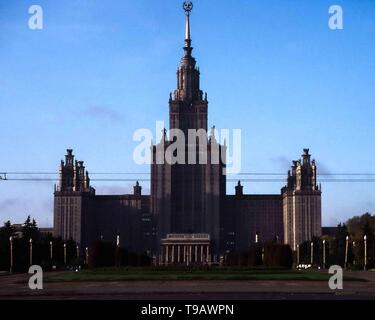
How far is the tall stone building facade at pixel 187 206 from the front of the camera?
17462cm

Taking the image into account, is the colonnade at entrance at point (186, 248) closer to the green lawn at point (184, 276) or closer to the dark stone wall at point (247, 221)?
the dark stone wall at point (247, 221)

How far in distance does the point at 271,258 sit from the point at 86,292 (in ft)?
154

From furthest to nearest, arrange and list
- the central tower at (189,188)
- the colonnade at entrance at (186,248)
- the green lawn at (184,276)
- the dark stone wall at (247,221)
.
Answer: the dark stone wall at (247,221) < the central tower at (189,188) < the colonnade at entrance at (186,248) < the green lawn at (184,276)

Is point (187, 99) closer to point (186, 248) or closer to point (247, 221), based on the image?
point (247, 221)

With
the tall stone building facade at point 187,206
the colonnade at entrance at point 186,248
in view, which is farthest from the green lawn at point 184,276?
the tall stone building facade at point 187,206

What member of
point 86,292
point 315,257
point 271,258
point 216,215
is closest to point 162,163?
point 216,215

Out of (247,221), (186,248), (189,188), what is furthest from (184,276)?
(247,221)

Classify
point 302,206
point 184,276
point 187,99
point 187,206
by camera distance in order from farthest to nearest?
1. point 187,99
2. point 187,206
3. point 302,206
4. point 184,276

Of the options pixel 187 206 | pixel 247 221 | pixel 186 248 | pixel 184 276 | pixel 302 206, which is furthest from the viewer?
pixel 247 221

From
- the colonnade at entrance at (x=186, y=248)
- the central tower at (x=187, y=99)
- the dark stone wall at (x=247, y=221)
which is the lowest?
the colonnade at entrance at (x=186, y=248)

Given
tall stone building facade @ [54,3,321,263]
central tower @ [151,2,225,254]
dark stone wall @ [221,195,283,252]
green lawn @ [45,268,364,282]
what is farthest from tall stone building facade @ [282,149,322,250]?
green lawn @ [45,268,364,282]

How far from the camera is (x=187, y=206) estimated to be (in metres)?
180

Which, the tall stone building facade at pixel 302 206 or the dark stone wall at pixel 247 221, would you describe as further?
the dark stone wall at pixel 247 221
